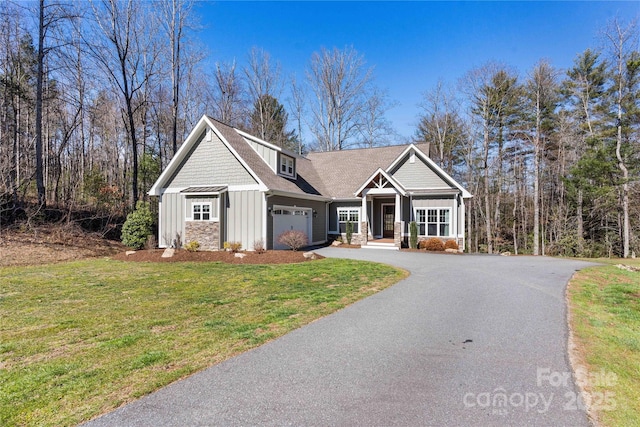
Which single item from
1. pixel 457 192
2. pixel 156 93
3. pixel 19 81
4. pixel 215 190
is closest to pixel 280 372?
pixel 215 190

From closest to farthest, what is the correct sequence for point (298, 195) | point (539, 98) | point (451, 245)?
point (298, 195) → point (451, 245) → point (539, 98)

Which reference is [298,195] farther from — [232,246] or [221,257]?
[221,257]

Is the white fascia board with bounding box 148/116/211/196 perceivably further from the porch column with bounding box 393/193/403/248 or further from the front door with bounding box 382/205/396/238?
the front door with bounding box 382/205/396/238

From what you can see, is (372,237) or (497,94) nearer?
(372,237)

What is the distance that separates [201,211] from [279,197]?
157 inches

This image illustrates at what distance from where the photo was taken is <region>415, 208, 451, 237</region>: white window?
60.0 ft

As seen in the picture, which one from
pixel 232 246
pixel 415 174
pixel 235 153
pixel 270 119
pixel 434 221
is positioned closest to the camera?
pixel 232 246

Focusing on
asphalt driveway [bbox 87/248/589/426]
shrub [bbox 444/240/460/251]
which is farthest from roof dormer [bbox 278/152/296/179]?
asphalt driveway [bbox 87/248/589/426]

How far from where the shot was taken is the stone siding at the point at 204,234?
50.9ft

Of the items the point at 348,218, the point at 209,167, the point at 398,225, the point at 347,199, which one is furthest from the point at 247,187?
the point at 398,225

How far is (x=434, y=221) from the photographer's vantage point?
18562 millimetres

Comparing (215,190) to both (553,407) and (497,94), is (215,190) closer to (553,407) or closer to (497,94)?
(553,407)

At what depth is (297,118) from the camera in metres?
34.5

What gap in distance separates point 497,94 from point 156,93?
1055 inches
